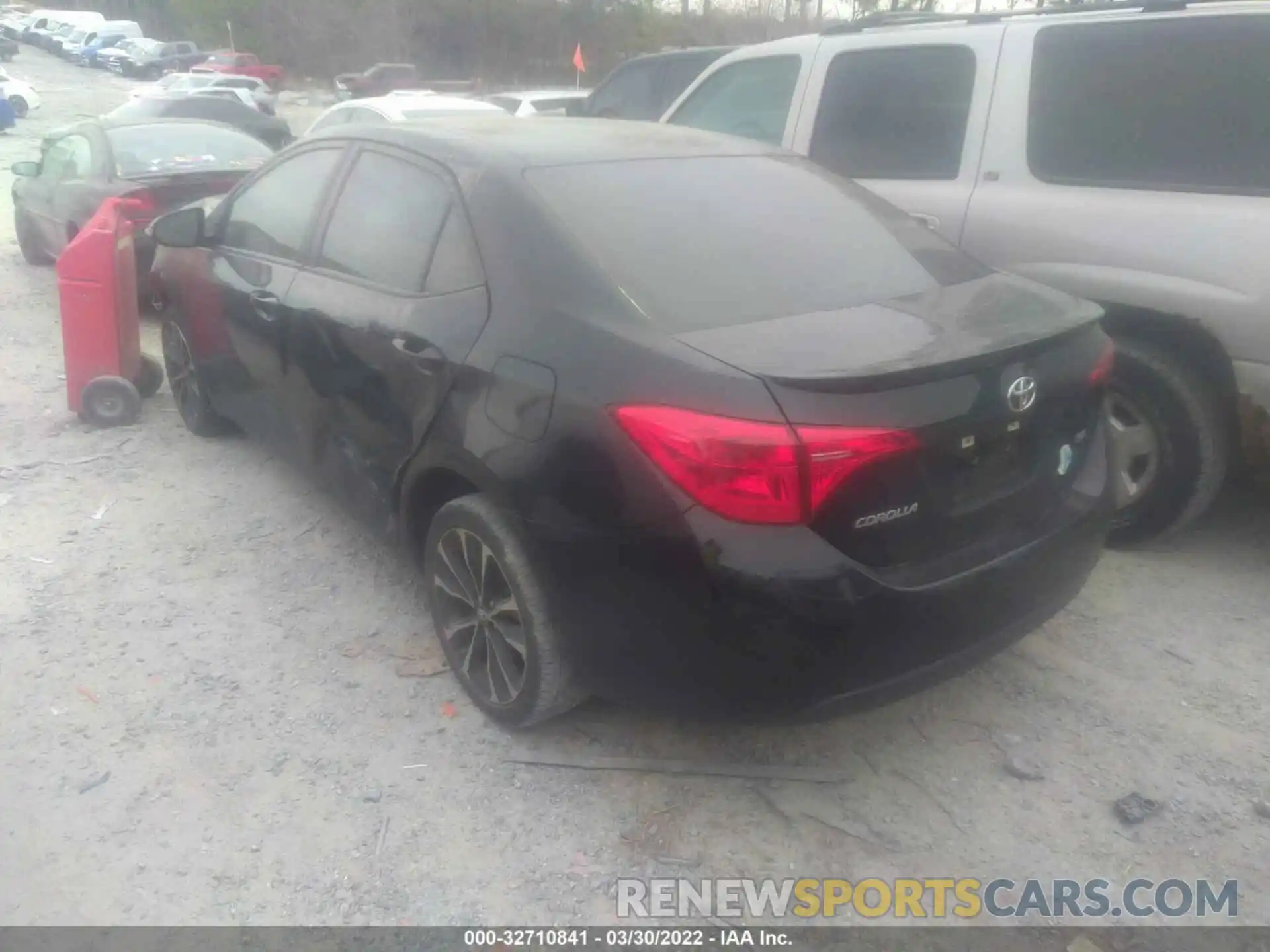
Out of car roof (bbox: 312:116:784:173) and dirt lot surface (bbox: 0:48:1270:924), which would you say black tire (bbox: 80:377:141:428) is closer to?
dirt lot surface (bbox: 0:48:1270:924)

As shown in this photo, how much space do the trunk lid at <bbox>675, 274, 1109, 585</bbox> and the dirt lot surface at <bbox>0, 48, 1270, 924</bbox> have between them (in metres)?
0.77

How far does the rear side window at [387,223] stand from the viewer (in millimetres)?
3295

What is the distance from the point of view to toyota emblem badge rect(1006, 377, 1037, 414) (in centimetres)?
261

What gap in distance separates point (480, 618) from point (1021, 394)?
167 cm

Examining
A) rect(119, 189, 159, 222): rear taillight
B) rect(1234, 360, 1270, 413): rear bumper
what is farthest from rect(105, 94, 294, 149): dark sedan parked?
rect(1234, 360, 1270, 413): rear bumper

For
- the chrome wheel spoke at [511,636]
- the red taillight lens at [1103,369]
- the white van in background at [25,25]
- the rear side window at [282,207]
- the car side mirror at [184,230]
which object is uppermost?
the white van in background at [25,25]

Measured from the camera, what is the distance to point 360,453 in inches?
141

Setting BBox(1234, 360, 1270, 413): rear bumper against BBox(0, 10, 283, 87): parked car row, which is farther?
BBox(0, 10, 283, 87): parked car row

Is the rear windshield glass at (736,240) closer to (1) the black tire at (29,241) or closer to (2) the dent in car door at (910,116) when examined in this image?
(2) the dent in car door at (910,116)

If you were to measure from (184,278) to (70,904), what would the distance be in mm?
3152

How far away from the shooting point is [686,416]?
2.39m

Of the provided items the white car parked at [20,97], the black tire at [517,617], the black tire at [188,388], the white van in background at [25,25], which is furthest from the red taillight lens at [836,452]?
the white van in background at [25,25]

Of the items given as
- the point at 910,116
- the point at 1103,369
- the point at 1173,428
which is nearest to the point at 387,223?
the point at 1103,369

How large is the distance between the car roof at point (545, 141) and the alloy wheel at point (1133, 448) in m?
1.70
